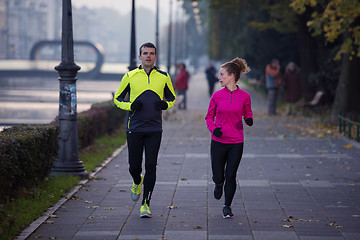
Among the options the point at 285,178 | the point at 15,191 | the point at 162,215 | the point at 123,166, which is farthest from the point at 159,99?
the point at 123,166

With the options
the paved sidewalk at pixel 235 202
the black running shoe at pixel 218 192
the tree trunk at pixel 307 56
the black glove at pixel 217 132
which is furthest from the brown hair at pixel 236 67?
the tree trunk at pixel 307 56

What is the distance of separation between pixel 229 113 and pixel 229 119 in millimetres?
59

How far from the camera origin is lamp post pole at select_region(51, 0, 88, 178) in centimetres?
984

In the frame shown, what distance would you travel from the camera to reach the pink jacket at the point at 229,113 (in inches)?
270

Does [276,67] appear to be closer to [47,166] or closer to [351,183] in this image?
[351,183]

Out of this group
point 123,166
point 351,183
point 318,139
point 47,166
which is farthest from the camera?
point 318,139

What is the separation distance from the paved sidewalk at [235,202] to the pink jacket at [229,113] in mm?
839

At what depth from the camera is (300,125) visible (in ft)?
65.2

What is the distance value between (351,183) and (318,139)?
6496mm

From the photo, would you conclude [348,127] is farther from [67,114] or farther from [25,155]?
[25,155]

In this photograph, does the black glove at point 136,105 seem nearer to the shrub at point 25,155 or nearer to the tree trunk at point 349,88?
the shrub at point 25,155

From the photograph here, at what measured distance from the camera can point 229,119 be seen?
6.86m

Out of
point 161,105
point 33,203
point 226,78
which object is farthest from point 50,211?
point 226,78

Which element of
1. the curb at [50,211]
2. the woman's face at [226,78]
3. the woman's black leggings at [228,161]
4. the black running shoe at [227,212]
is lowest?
the curb at [50,211]
